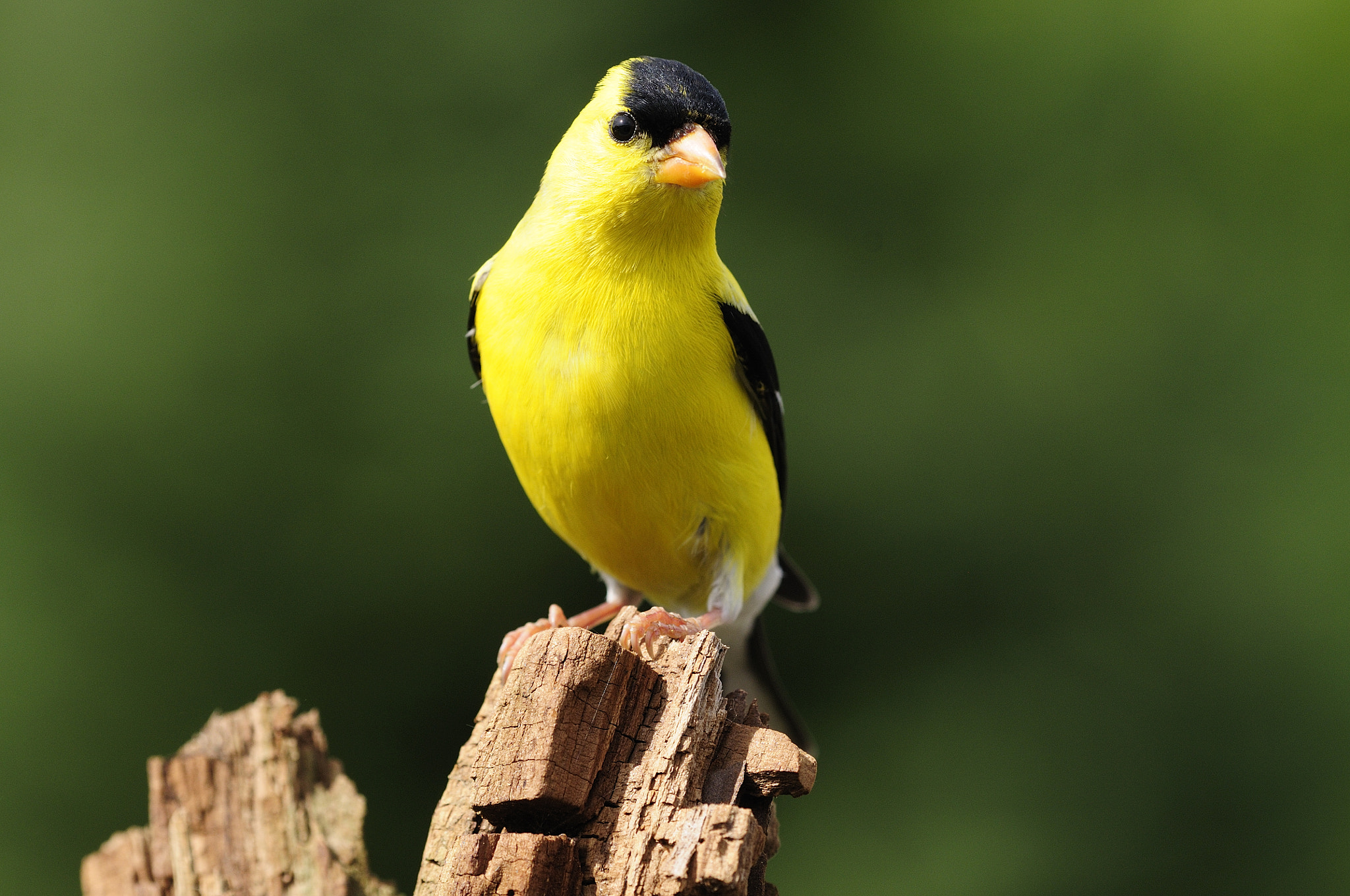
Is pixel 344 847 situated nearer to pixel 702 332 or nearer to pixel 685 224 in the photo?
pixel 702 332

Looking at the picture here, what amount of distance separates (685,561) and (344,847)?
1.15 m

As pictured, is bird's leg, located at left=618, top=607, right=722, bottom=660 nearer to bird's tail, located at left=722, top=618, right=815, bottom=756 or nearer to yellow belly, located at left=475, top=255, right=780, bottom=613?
yellow belly, located at left=475, top=255, right=780, bottom=613

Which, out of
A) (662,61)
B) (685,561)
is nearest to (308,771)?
(685,561)

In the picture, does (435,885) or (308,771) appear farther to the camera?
(308,771)

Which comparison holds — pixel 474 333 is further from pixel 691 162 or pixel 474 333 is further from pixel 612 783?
pixel 612 783

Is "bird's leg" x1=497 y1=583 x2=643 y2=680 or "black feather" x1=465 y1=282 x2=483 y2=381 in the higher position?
"black feather" x1=465 y1=282 x2=483 y2=381

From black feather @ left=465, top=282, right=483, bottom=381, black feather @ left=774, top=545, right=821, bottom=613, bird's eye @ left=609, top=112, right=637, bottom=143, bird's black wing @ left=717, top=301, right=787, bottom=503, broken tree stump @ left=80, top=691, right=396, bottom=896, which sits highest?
bird's eye @ left=609, top=112, right=637, bottom=143

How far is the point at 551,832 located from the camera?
2045 mm

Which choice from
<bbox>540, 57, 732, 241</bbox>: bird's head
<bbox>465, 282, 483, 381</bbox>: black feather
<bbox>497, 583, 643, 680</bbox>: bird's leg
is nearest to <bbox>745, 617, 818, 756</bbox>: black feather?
<bbox>497, 583, 643, 680</bbox>: bird's leg

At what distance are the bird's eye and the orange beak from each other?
0.11 m

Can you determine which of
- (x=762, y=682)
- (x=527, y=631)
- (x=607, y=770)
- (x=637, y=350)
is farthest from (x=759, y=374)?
(x=762, y=682)

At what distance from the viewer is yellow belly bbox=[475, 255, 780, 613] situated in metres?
2.64

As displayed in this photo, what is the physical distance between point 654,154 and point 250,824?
2005 mm

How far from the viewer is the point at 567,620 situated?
3057 millimetres
